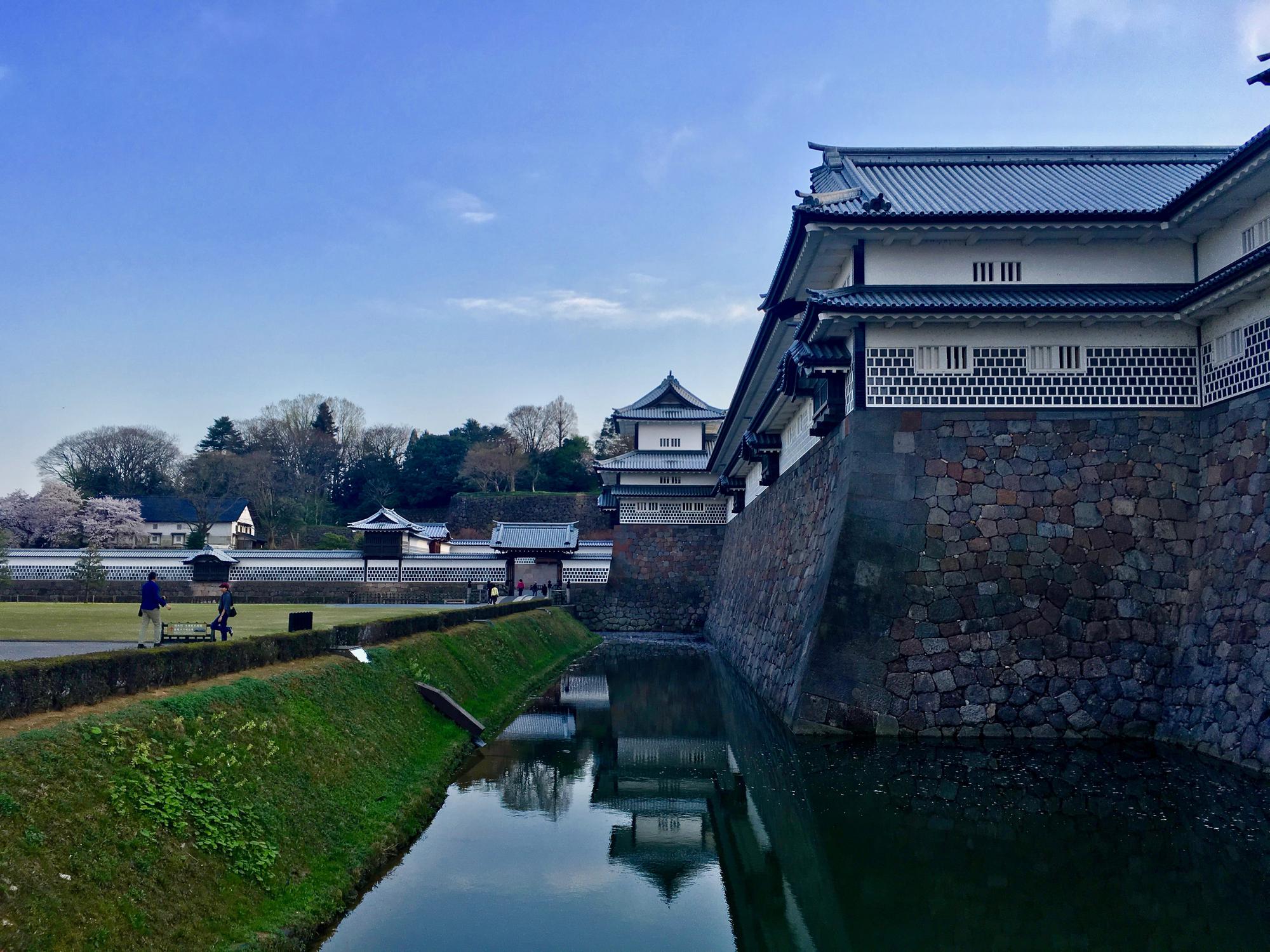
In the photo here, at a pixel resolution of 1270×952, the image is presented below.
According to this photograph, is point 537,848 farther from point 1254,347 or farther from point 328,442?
point 328,442

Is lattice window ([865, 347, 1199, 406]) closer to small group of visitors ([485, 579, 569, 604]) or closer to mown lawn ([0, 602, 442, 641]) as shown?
mown lawn ([0, 602, 442, 641])

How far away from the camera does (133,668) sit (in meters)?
7.45

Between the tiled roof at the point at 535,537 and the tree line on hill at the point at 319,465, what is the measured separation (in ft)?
81.9

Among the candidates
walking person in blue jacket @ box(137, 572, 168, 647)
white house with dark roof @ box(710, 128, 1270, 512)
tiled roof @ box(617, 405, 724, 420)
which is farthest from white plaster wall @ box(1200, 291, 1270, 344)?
tiled roof @ box(617, 405, 724, 420)

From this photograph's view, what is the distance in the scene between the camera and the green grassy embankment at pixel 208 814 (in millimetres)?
4707

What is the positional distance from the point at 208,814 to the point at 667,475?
3217cm

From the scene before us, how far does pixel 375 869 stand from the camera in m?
7.39

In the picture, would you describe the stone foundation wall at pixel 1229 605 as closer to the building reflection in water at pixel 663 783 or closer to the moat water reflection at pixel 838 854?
the moat water reflection at pixel 838 854

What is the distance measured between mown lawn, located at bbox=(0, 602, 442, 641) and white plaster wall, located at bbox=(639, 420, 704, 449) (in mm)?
17194

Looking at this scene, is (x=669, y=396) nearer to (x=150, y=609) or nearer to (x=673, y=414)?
(x=673, y=414)

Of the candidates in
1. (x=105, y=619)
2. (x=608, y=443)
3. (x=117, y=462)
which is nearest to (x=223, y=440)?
(x=117, y=462)

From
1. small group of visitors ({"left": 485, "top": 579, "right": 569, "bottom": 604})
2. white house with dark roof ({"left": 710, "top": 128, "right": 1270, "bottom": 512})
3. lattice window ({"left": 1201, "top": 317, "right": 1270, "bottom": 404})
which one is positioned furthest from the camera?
small group of visitors ({"left": 485, "top": 579, "right": 569, "bottom": 604})

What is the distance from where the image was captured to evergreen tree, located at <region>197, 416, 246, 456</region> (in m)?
70.0

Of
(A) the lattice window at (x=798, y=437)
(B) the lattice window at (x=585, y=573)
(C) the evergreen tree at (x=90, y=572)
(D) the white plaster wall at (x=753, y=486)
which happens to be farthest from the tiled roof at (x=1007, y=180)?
(C) the evergreen tree at (x=90, y=572)
